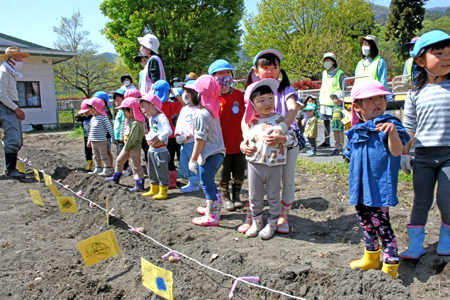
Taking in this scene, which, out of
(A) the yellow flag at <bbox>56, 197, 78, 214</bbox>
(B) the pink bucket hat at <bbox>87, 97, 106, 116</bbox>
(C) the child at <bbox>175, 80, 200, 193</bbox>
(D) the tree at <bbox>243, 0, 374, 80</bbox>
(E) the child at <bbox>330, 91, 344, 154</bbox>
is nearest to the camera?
(A) the yellow flag at <bbox>56, 197, 78, 214</bbox>

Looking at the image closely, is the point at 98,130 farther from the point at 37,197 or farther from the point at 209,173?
the point at 209,173

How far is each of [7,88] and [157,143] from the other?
3.45 m

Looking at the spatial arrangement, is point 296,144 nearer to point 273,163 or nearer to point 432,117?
point 273,163

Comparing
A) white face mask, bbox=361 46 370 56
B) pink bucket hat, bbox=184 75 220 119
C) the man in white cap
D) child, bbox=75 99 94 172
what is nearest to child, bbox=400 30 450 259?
pink bucket hat, bbox=184 75 220 119

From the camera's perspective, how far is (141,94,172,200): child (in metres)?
4.93

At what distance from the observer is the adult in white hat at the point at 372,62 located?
5391 millimetres

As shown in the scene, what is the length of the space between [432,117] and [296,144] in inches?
45.2

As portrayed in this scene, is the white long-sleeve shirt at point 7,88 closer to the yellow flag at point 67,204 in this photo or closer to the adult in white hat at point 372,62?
the yellow flag at point 67,204

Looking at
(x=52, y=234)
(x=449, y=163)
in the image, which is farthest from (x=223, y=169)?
(x=449, y=163)

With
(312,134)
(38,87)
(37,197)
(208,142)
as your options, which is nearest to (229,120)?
(208,142)

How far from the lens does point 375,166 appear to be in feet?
8.41

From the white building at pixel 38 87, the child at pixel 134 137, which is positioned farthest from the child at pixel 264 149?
the white building at pixel 38 87

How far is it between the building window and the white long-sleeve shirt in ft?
40.7

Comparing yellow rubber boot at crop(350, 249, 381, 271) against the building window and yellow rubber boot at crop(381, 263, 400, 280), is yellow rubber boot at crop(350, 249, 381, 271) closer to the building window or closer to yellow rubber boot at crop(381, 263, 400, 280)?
yellow rubber boot at crop(381, 263, 400, 280)
